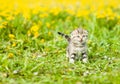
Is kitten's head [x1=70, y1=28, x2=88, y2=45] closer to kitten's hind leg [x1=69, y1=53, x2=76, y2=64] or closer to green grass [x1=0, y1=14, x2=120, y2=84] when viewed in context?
kitten's hind leg [x1=69, y1=53, x2=76, y2=64]

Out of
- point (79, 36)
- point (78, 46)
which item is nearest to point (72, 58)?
point (78, 46)

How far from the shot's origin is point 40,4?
14398mm

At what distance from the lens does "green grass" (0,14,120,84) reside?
7249 mm

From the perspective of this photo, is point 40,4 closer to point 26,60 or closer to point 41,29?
point 41,29

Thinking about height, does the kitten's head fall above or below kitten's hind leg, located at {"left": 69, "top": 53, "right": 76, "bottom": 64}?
above

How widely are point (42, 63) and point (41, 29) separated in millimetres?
2943

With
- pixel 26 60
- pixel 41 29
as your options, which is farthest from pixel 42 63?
pixel 41 29

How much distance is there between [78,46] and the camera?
26.9 ft

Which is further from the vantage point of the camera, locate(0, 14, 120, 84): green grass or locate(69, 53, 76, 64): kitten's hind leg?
locate(69, 53, 76, 64): kitten's hind leg

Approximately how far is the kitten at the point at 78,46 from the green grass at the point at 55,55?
0.52 ft

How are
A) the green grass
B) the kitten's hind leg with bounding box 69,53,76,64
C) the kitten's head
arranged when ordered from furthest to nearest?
the kitten's hind leg with bounding box 69,53,76,64
the kitten's head
the green grass

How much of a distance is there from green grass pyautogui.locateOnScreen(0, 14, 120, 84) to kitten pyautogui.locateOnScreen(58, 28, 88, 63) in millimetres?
158

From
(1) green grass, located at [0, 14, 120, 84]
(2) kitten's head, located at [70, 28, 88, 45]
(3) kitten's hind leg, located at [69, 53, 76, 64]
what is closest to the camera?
(1) green grass, located at [0, 14, 120, 84]

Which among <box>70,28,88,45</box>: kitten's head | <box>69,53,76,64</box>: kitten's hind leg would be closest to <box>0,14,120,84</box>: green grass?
<box>69,53,76,64</box>: kitten's hind leg
